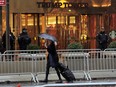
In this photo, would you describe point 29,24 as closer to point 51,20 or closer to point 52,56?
point 51,20

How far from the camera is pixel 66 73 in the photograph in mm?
15539

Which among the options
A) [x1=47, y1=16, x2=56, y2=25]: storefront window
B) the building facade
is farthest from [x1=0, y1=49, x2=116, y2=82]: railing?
[x1=47, y1=16, x2=56, y2=25]: storefront window

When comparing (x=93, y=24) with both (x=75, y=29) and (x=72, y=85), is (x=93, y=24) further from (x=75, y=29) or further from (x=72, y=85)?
(x=72, y=85)

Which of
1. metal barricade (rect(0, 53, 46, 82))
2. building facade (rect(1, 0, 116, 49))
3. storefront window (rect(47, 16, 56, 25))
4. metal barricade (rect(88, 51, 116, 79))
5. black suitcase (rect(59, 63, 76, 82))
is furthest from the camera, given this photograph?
storefront window (rect(47, 16, 56, 25))

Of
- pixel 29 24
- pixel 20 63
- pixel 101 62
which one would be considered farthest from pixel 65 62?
pixel 29 24

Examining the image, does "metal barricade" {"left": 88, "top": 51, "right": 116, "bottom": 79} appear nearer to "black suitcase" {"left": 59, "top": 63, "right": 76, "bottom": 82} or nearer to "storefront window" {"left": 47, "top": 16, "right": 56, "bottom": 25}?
A: "black suitcase" {"left": 59, "top": 63, "right": 76, "bottom": 82}

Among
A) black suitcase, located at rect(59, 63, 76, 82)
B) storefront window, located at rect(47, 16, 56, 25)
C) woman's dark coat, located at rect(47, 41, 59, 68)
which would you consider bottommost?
black suitcase, located at rect(59, 63, 76, 82)

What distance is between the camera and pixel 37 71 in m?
17.2

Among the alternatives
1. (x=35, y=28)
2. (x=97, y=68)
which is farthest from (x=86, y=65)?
(x=35, y=28)

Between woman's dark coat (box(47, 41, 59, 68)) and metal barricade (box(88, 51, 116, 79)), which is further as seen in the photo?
metal barricade (box(88, 51, 116, 79))

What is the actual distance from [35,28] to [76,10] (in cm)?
284

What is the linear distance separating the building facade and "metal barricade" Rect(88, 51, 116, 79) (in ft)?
30.2

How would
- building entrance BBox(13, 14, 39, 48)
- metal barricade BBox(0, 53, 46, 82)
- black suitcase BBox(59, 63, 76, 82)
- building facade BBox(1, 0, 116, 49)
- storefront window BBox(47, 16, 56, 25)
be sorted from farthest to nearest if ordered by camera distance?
storefront window BBox(47, 16, 56, 25), building facade BBox(1, 0, 116, 49), building entrance BBox(13, 14, 39, 48), metal barricade BBox(0, 53, 46, 82), black suitcase BBox(59, 63, 76, 82)

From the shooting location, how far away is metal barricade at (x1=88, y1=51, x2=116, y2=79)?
17312mm
